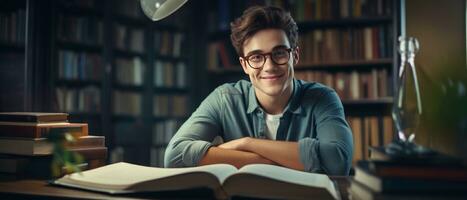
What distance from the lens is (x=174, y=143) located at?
4.66ft

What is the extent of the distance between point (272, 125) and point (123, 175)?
2.78 ft

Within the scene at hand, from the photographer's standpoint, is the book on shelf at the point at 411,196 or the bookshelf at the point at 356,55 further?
the bookshelf at the point at 356,55

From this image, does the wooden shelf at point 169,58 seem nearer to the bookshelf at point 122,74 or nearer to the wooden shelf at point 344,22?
the bookshelf at point 122,74

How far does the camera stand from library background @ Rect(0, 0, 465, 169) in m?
2.62

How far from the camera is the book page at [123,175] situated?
30.3 inches

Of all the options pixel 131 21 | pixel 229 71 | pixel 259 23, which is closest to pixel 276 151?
pixel 259 23

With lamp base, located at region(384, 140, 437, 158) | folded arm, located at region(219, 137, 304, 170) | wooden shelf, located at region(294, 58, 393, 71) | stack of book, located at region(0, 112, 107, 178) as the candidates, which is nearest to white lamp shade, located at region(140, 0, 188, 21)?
stack of book, located at region(0, 112, 107, 178)

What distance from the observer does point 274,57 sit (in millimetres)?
1519

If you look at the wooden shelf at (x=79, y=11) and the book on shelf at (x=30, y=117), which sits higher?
the wooden shelf at (x=79, y=11)

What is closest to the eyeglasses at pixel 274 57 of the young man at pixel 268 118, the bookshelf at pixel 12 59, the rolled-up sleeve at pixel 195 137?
the young man at pixel 268 118

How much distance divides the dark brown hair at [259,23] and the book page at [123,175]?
78 centimetres

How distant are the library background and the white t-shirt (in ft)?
4.70

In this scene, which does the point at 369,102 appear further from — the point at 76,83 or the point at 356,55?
the point at 76,83

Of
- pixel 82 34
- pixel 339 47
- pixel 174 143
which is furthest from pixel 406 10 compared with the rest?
pixel 82 34
